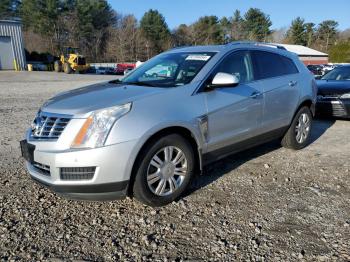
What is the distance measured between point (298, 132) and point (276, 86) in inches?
46.3

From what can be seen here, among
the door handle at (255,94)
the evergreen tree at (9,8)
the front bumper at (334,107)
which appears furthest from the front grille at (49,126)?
the evergreen tree at (9,8)

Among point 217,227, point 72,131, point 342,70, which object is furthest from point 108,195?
point 342,70

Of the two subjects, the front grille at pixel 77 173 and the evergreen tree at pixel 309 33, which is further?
the evergreen tree at pixel 309 33

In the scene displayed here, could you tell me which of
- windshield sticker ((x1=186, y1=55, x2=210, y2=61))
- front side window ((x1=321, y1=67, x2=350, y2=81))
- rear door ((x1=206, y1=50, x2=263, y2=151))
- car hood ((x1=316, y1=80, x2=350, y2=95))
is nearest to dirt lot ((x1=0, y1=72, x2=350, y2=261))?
rear door ((x1=206, y1=50, x2=263, y2=151))

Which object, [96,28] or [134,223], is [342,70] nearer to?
[134,223]

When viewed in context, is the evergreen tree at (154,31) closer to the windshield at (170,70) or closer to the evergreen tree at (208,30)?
the evergreen tree at (208,30)

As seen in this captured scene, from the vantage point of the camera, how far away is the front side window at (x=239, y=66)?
431 cm

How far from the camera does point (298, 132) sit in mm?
5770

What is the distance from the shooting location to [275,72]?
518 cm

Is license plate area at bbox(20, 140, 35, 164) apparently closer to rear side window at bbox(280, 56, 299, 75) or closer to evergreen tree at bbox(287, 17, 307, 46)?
rear side window at bbox(280, 56, 299, 75)

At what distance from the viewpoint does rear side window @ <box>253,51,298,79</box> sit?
488cm

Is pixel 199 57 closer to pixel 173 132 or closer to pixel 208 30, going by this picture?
pixel 173 132

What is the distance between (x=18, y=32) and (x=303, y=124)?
41.1m

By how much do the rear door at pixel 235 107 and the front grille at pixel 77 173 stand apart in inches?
58.6
